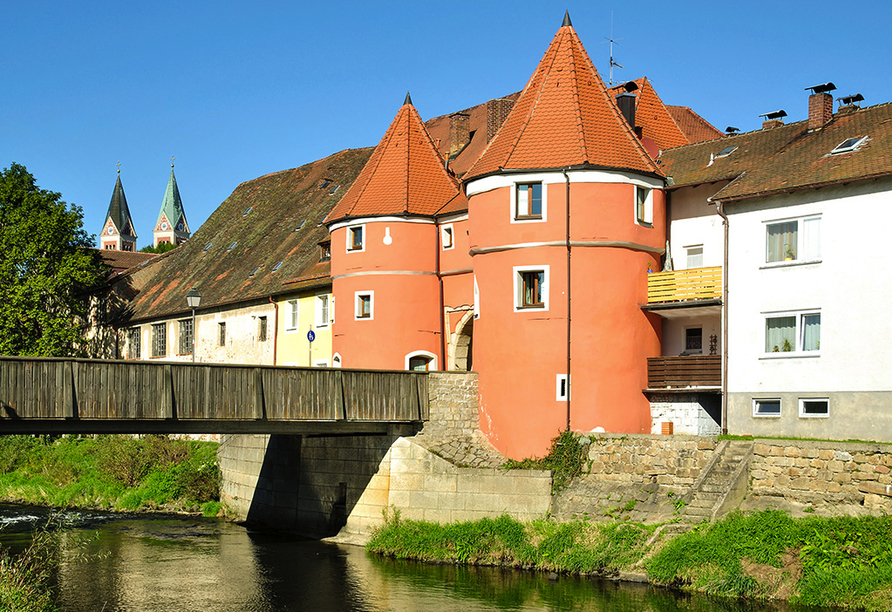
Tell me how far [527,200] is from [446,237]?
559 cm

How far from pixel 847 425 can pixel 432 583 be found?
33.5 feet

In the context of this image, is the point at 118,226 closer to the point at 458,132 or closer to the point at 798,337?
the point at 458,132

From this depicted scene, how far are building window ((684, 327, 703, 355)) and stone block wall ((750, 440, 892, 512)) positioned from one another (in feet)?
21.0

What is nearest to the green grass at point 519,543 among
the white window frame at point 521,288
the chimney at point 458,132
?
the white window frame at point 521,288

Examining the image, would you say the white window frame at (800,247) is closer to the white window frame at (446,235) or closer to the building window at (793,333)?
the building window at (793,333)

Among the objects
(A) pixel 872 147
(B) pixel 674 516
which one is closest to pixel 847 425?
(B) pixel 674 516

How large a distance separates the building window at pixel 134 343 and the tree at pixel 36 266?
11.2ft

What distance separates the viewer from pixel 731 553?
22.6 meters

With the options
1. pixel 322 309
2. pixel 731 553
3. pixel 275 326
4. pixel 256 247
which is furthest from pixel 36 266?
pixel 731 553

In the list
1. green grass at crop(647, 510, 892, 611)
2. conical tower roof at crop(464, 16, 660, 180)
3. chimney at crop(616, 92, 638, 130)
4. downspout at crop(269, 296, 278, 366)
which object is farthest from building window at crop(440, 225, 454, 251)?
green grass at crop(647, 510, 892, 611)

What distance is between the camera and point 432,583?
25328 millimetres

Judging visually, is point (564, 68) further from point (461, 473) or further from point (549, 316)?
point (461, 473)

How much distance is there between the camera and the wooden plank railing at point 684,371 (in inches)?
1144

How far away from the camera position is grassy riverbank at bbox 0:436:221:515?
4056 cm
